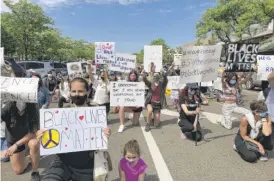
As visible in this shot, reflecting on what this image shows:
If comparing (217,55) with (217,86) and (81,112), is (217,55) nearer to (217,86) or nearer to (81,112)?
(81,112)

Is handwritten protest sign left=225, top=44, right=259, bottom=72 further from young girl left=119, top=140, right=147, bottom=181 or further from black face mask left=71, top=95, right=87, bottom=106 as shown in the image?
black face mask left=71, top=95, right=87, bottom=106

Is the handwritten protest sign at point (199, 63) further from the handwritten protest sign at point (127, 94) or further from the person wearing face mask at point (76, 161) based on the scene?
the person wearing face mask at point (76, 161)

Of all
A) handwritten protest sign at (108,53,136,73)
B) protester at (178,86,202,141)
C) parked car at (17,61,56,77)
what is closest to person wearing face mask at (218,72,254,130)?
protester at (178,86,202,141)

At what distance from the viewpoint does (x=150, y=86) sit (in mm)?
7645

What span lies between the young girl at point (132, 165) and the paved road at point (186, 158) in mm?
760

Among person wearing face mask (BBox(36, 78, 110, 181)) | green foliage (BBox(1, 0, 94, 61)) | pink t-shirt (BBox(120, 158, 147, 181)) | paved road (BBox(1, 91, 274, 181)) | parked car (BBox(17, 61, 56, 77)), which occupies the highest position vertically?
green foliage (BBox(1, 0, 94, 61))

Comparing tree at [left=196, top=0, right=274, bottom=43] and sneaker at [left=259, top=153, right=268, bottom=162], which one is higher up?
tree at [left=196, top=0, right=274, bottom=43]

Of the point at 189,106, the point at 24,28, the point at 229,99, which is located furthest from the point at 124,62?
the point at 24,28

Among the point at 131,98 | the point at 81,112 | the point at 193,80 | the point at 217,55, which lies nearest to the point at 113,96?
the point at 131,98

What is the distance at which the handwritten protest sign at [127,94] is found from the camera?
766cm

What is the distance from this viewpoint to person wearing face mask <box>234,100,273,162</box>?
4.96m

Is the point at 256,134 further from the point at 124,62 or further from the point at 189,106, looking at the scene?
the point at 124,62

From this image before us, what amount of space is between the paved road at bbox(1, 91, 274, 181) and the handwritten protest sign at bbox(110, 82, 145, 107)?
2.23ft

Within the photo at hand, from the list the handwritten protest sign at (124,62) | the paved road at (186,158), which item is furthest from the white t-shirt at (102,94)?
the handwritten protest sign at (124,62)
